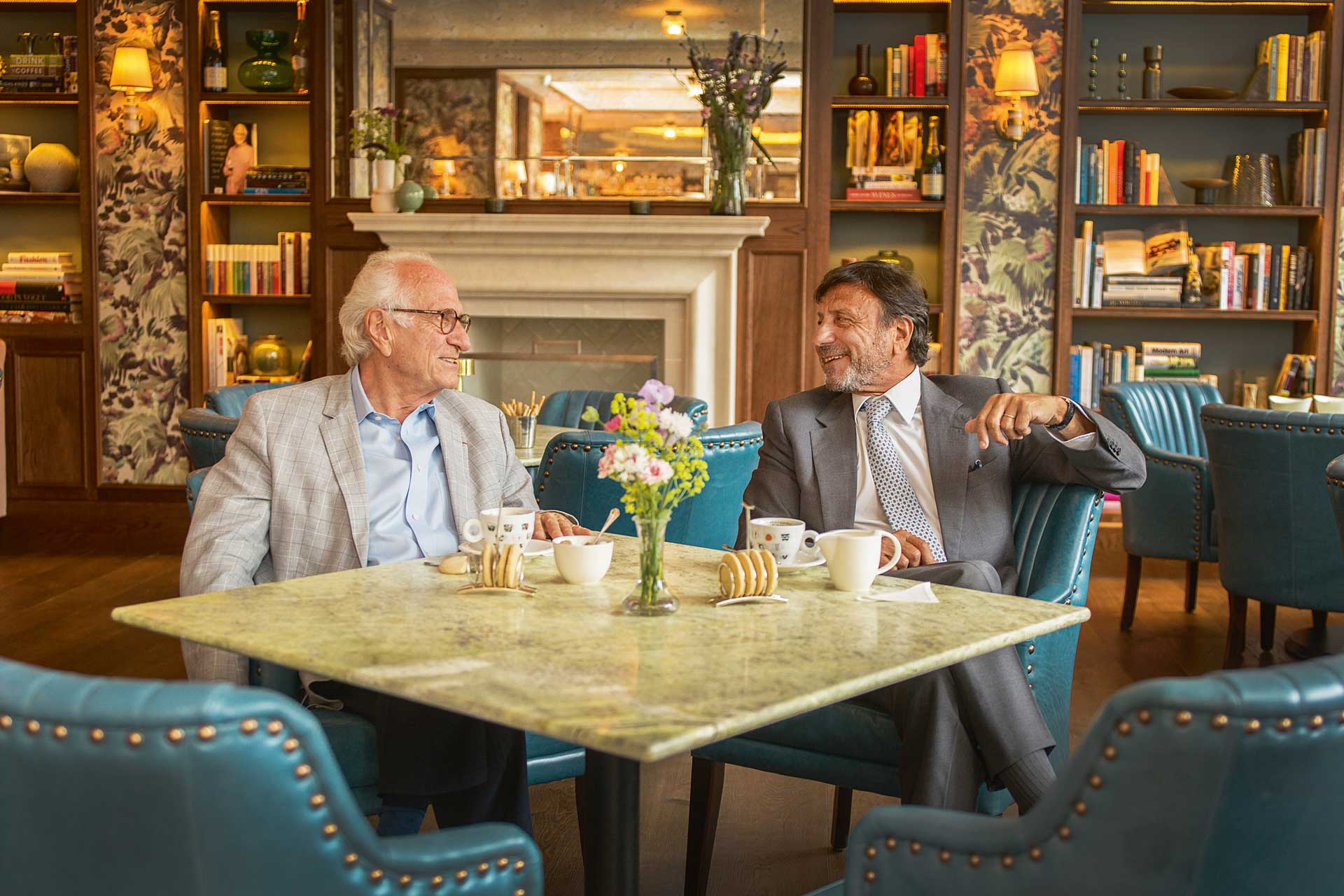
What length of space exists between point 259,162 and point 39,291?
123 centimetres

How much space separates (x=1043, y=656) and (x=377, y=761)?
3.53 feet

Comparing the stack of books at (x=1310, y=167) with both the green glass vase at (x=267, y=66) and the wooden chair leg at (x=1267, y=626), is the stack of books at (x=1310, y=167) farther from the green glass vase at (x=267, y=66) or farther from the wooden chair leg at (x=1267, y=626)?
the green glass vase at (x=267, y=66)

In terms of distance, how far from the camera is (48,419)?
635 cm

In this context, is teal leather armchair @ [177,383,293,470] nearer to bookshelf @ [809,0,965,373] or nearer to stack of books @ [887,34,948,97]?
bookshelf @ [809,0,965,373]

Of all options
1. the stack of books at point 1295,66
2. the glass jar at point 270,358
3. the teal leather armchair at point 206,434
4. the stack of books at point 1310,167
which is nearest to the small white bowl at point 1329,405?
the stack of books at point 1310,167

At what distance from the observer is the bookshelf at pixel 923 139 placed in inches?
231

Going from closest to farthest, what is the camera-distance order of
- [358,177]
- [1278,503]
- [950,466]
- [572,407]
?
[950,466], [1278,503], [572,407], [358,177]

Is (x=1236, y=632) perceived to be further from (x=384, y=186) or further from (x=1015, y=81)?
(x=384, y=186)

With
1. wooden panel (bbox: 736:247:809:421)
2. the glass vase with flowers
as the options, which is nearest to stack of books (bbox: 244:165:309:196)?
wooden panel (bbox: 736:247:809:421)

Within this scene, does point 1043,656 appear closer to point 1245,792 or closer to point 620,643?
point 620,643

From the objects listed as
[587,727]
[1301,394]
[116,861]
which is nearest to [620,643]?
[587,727]

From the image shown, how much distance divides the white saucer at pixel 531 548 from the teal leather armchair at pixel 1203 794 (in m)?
1.01

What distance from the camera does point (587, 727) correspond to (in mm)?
1214

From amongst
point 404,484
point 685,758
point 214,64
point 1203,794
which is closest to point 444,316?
point 404,484
